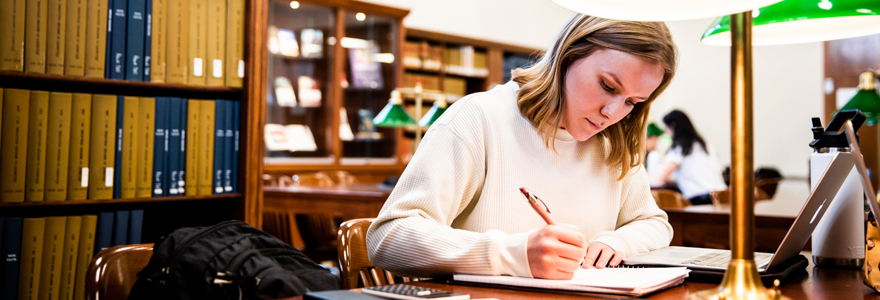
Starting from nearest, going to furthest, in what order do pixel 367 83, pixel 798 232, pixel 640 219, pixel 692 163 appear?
pixel 798 232 → pixel 640 219 → pixel 692 163 → pixel 367 83

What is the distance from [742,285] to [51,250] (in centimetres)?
212

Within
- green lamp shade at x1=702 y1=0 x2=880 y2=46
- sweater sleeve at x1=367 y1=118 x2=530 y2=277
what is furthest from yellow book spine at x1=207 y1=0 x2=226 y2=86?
green lamp shade at x1=702 y1=0 x2=880 y2=46

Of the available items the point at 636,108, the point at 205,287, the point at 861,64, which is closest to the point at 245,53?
the point at 636,108

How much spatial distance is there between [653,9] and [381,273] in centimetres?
87

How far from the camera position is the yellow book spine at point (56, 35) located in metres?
2.13

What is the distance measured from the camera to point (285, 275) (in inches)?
38.2

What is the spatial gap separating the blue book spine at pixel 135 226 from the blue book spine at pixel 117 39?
1.51ft

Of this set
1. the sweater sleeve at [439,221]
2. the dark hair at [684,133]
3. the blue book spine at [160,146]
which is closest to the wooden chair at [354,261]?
the sweater sleeve at [439,221]

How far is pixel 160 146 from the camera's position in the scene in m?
2.35

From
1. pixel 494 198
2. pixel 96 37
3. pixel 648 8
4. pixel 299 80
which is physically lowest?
pixel 494 198

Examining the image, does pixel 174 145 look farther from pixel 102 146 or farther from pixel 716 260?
pixel 716 260

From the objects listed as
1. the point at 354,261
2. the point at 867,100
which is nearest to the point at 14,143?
the point at 354,261

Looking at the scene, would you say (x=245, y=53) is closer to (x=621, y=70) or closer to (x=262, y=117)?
(x=262, y=117)

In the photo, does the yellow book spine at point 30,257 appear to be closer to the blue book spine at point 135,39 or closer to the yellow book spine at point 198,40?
the blue book spine at point 135,39
